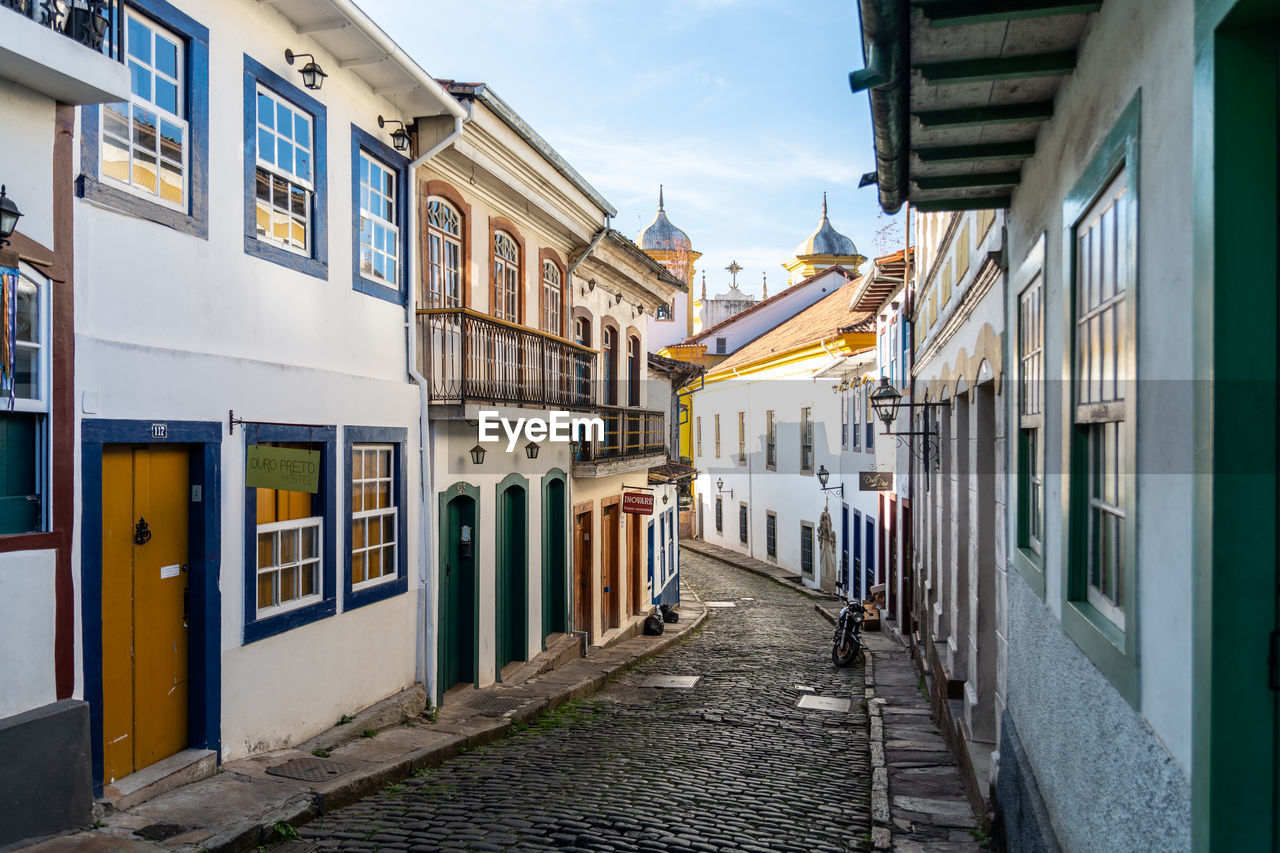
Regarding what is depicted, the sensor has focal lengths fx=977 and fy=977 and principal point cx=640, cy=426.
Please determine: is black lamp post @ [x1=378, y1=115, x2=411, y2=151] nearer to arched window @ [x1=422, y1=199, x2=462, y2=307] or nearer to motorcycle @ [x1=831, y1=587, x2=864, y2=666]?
arched window @ [x1=422, y1=199, x2=462, y2=307]

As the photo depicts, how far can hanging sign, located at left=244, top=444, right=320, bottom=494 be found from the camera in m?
7.41

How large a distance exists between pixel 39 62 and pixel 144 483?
2.82 meters

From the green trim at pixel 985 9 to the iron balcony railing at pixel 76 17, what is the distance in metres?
4.58

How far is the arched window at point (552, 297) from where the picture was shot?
1453cm

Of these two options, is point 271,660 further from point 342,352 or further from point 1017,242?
point 1017,242

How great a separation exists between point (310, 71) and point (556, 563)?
8759 millimetres

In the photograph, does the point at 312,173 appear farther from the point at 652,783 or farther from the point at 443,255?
the point at 652,783

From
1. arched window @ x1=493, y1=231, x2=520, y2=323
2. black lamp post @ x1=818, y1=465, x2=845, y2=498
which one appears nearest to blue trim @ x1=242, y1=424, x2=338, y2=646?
arched window @ x1=493, y1=231, x2=520, y2=323

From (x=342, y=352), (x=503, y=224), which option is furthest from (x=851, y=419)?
(x=342, y=352)

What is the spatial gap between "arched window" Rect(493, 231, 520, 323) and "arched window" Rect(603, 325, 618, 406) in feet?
15.2

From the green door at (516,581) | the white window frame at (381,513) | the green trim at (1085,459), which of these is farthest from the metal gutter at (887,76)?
the green door at (516,581)

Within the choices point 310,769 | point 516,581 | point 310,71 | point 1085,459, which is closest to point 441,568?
point 516,581

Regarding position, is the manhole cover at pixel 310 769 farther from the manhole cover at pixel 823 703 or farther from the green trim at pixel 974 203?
the manhole cover at pixel 823 703

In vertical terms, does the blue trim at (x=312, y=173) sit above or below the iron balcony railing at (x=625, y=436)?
above
